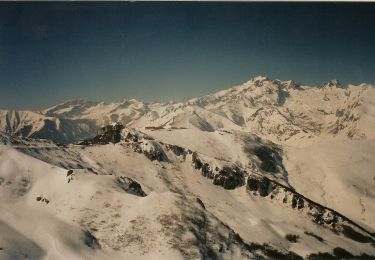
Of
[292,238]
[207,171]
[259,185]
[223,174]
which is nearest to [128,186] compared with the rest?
[292,238]

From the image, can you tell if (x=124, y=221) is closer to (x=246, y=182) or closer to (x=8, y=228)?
(x=8, y=228)

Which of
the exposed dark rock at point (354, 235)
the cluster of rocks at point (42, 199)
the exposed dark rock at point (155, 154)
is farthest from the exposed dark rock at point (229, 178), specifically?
the cluster of rocks at point (42, 199)

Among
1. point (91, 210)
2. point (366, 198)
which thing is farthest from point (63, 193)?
point (366, 198)

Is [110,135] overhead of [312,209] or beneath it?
overhead

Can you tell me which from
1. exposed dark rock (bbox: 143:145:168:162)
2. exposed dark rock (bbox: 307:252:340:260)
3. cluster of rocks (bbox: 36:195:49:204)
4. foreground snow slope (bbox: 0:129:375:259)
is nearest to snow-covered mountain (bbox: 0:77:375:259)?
cluster of rocks (bbox: 36:195:49:204)

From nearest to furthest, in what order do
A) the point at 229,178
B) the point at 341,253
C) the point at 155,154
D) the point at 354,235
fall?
the point at 341,253 < the point at 354,235 < the point at 229,178 < the point at 155,154

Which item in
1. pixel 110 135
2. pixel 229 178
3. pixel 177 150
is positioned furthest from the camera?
pixel 110 135

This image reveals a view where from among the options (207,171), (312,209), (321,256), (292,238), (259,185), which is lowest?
(321,256)

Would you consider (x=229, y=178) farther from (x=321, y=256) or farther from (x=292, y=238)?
(x=321, y=256)
